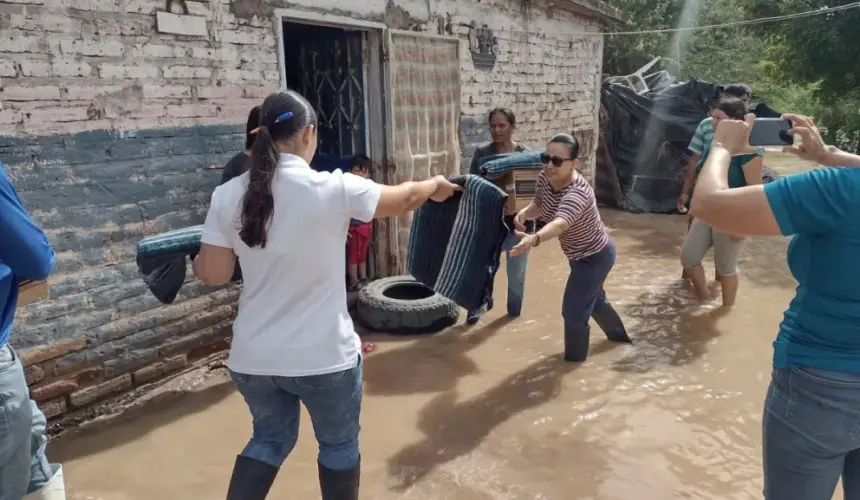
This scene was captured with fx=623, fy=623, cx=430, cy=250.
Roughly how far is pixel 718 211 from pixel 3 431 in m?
2.11

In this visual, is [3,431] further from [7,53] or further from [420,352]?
[420,352]

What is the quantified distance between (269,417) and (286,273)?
22.5 inches

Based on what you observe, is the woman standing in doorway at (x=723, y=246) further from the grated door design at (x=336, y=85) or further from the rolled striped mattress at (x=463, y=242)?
the grated door design at (x=336, y=85)

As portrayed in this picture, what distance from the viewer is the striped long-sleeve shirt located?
12.6ft

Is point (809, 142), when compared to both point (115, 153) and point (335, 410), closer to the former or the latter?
point (335, 410)

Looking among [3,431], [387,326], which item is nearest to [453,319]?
[387,326]

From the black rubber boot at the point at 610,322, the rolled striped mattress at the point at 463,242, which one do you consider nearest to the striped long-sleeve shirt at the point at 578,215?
the rolled striped mattress at the point at 463,242

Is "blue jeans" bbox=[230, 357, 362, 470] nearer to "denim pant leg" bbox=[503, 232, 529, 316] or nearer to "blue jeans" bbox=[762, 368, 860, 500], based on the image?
"blue jeans" bbox=[762, 368, 860, 500]

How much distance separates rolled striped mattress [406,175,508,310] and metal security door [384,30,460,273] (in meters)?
1.83

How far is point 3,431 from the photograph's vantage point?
1.74 meters

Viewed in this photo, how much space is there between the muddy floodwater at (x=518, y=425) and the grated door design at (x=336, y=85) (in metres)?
2.13

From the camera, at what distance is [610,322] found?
4.75 m

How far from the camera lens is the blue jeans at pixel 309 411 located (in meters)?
2.14

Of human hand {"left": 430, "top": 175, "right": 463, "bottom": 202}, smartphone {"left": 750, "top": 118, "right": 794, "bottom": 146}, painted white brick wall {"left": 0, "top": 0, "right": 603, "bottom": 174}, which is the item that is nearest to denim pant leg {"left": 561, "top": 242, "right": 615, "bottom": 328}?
human hand {"left": 430, "top": 175, "right": 463, "bottom": 202}
